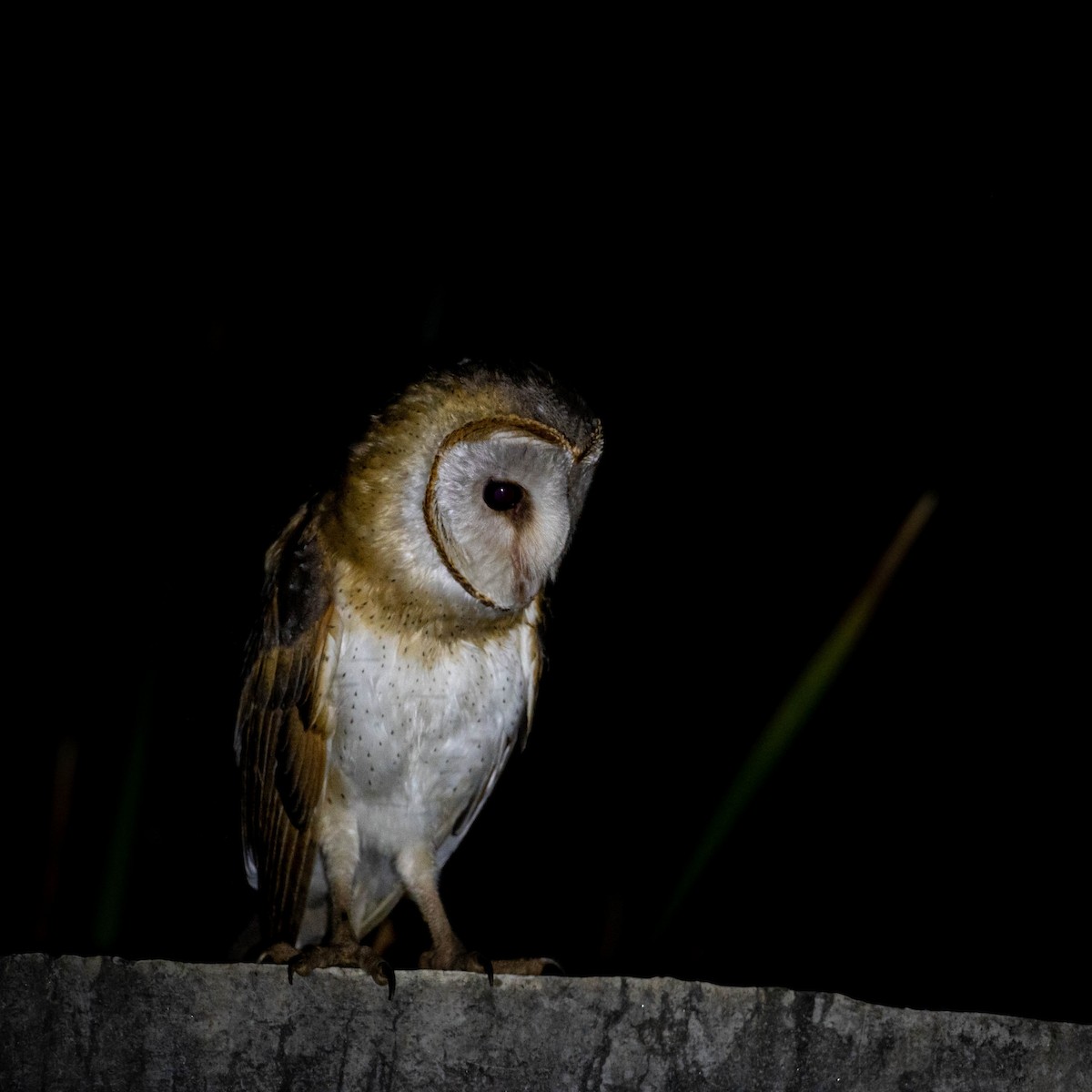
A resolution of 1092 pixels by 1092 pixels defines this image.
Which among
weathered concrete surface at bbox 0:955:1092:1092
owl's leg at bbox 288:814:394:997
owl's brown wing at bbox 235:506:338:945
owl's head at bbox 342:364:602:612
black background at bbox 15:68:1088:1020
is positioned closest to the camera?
weathered concrete surface at bbox 0:955:1092:1092

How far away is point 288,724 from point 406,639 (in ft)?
0.70

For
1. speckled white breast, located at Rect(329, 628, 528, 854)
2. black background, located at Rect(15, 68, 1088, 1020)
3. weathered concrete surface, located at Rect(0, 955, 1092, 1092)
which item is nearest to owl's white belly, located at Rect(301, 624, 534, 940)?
speckled white breast, located at Rect(329, 628, 528, 854)

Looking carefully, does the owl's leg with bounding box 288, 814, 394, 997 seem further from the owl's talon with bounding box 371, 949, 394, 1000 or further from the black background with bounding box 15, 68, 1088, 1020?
the black background with bounding box 15, 68, 1088, 1020

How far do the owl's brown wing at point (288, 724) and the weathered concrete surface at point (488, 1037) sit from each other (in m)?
0.54

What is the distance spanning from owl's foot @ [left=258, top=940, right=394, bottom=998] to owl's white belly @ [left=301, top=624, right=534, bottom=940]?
0.19m

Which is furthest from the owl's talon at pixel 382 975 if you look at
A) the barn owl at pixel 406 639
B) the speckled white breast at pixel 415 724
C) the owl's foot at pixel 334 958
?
the speckled white breast at pixel 415 724

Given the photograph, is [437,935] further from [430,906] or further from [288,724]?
[288,724]

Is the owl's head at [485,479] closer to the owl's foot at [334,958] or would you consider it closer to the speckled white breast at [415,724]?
the speckled white breast at [415,724]

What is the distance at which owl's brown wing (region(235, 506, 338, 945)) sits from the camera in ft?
5.99

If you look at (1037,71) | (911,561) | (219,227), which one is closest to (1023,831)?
(911,561)

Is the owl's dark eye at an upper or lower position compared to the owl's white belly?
upper

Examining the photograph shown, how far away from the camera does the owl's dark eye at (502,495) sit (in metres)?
1.75

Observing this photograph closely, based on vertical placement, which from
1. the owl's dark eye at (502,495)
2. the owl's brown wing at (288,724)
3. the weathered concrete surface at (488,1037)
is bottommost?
the weathered concrete surface at (488,1037)

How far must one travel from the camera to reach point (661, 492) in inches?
147
